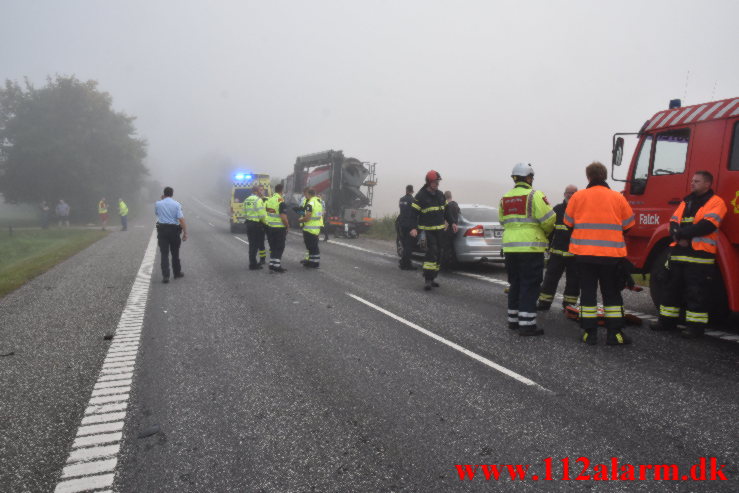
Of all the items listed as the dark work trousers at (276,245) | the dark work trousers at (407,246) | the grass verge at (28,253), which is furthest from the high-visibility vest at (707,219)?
the grass verge at (28,253)

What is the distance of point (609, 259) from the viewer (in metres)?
5.58

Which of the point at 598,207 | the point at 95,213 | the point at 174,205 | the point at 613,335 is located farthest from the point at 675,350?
the point at 95,213

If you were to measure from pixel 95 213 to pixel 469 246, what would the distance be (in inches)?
1440

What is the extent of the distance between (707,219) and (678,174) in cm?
125

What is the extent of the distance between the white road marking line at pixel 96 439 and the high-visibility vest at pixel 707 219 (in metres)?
6.01

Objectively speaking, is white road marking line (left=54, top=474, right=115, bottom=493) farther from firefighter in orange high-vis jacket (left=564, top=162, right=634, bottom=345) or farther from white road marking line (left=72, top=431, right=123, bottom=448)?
firefighter in orange high-vis jacket (left=564, top=162, right=634, bottom=345)

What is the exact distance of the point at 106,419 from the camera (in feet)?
12.3

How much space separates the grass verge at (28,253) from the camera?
A: 10.7 m

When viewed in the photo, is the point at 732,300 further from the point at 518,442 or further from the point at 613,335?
the point at 518,442

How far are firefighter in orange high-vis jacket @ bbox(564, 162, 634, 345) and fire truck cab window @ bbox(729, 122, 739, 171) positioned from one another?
1.38 metres

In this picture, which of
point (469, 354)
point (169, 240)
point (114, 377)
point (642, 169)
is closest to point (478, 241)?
point (642, 169)

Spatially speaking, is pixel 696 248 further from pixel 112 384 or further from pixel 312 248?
pixel 312 248

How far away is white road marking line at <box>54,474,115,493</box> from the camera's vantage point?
286 cm

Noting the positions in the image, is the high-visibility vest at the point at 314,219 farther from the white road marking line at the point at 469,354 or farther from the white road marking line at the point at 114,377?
the white road marking line at the point at 114,377
